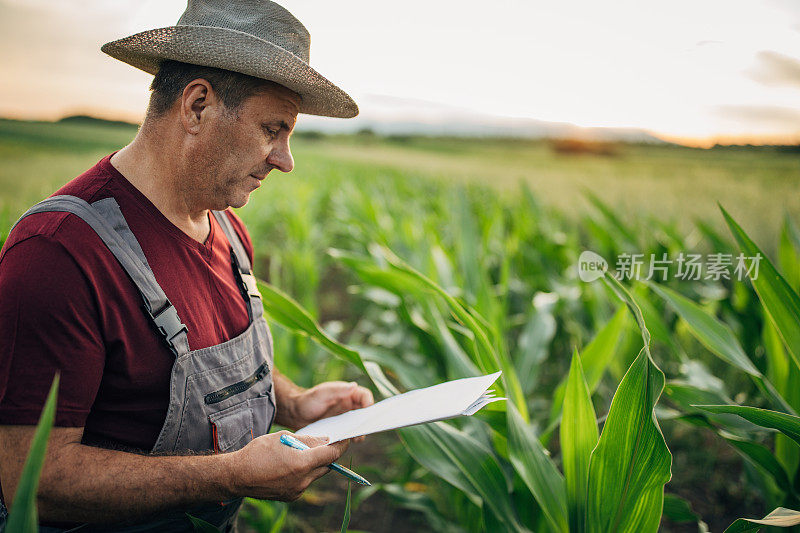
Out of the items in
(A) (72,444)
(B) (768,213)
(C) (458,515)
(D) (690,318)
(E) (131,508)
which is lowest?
(C) (458,515)

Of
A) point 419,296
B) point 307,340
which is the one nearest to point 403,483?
point 307,340

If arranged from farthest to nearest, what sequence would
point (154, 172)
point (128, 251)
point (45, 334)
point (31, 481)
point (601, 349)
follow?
point (601, 349) → point (154, 172) → point (128, 251) → point (45, 334) → point (31, 481)

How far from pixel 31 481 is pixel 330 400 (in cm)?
68

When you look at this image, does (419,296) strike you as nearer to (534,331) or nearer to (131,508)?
(534,331)

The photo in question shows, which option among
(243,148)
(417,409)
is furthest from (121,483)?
(243,148)

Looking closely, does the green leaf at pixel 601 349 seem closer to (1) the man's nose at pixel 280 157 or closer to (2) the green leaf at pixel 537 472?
(2) the green leaf at pixel 537 472

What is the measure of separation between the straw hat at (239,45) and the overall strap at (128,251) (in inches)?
11.5

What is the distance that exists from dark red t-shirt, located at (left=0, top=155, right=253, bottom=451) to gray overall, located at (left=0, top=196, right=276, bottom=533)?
2 centimetres

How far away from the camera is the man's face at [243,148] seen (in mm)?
927

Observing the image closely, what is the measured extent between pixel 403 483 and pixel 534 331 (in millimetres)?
733

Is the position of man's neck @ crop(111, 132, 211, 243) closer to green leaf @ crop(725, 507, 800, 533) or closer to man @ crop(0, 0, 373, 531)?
man @ crop(0, 0, 373, 531)

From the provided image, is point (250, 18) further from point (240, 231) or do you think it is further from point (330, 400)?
point (330, 400)

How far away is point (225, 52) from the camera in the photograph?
87 cm

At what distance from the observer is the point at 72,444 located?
0.74m
